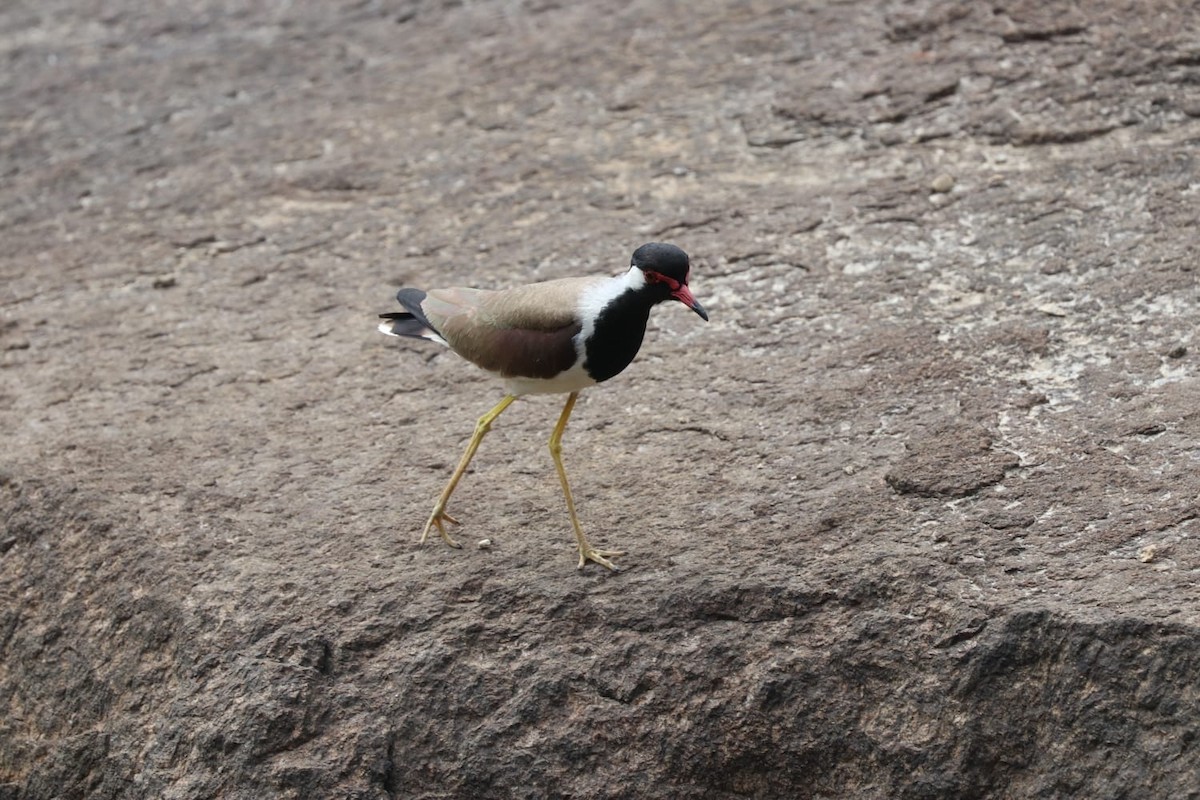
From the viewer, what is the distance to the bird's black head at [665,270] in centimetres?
411

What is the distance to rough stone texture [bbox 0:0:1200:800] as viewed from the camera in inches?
159

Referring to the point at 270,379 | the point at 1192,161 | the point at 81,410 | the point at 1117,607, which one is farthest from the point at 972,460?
the point at 81,410

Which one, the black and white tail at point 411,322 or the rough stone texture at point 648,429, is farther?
the black and white tail at point 411,322

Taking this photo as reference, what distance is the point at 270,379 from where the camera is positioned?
5.54 metres

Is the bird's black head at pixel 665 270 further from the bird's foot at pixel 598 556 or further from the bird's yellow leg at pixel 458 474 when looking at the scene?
the bird's foot at pixel 598 556

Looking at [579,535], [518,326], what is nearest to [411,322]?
[518,326]

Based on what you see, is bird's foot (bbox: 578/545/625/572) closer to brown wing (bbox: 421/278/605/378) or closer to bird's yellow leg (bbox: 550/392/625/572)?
bird's yellow leg (bbox: 550/392/625/572)

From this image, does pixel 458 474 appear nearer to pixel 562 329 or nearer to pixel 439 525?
pixel 439 525

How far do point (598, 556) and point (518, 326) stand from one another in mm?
715

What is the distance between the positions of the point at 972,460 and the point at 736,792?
127cm

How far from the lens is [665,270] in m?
4.11

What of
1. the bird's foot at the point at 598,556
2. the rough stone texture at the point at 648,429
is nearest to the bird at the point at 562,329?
the bird's foot at the point at 598,556

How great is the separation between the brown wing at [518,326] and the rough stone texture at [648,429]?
573 millimetres

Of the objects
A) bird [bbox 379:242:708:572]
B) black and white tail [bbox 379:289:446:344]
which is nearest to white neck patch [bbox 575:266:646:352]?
bird [bbox 379:242:708:572]
